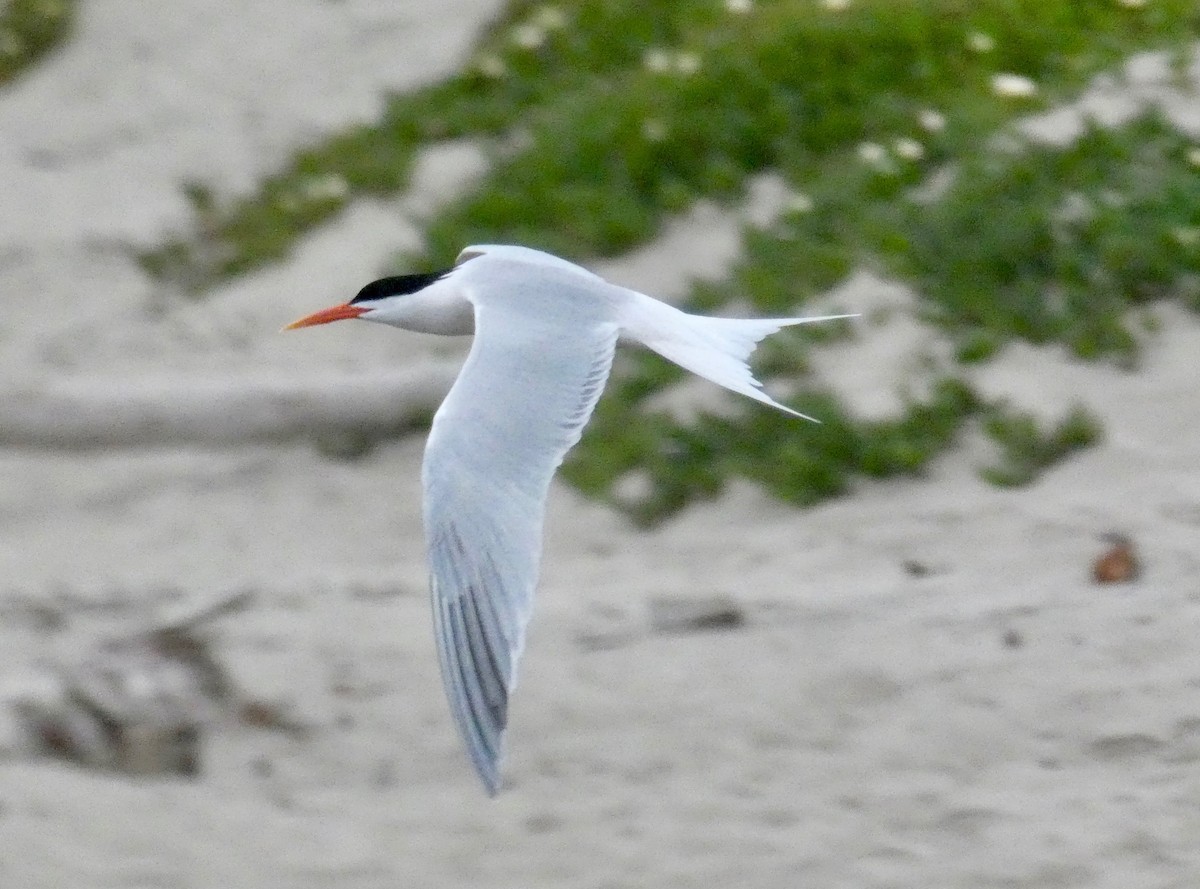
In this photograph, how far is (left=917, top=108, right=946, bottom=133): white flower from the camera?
4.96 meters

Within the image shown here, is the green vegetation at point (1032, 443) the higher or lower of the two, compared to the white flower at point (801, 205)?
lower

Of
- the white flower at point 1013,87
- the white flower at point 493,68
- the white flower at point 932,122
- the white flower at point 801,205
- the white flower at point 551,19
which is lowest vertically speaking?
the white flower at point 493,68

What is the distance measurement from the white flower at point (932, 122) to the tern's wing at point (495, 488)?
6.40 ft

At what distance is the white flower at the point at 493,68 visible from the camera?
6.23 meters

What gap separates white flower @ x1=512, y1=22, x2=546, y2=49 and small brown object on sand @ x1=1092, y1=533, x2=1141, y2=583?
9.69 ft

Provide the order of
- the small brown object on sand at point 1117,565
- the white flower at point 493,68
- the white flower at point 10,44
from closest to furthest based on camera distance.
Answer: the small brown object on sand at point 1117,565
the white flower at point 493,68
the white flower at point 10,44

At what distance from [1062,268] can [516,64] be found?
7.42 ft

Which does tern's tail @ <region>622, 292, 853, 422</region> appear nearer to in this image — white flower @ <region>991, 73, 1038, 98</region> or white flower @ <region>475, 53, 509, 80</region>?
white flower @ <region>991, 73, 1038, 98</region>

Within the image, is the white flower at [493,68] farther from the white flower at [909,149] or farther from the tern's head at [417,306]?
the tern's head at [417,306]

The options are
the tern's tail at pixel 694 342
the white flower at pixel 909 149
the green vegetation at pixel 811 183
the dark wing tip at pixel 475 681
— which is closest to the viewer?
the dark wing tip at pixel 475 681

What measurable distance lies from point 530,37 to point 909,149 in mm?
1687

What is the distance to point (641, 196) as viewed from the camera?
5.37m

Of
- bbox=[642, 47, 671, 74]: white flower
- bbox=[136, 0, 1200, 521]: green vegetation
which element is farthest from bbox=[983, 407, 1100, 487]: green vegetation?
bbox=[642, 47, 671, 74]: white flower

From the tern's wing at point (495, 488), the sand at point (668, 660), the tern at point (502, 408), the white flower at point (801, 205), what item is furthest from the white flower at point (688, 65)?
the tern's wing at point (495, 488)
